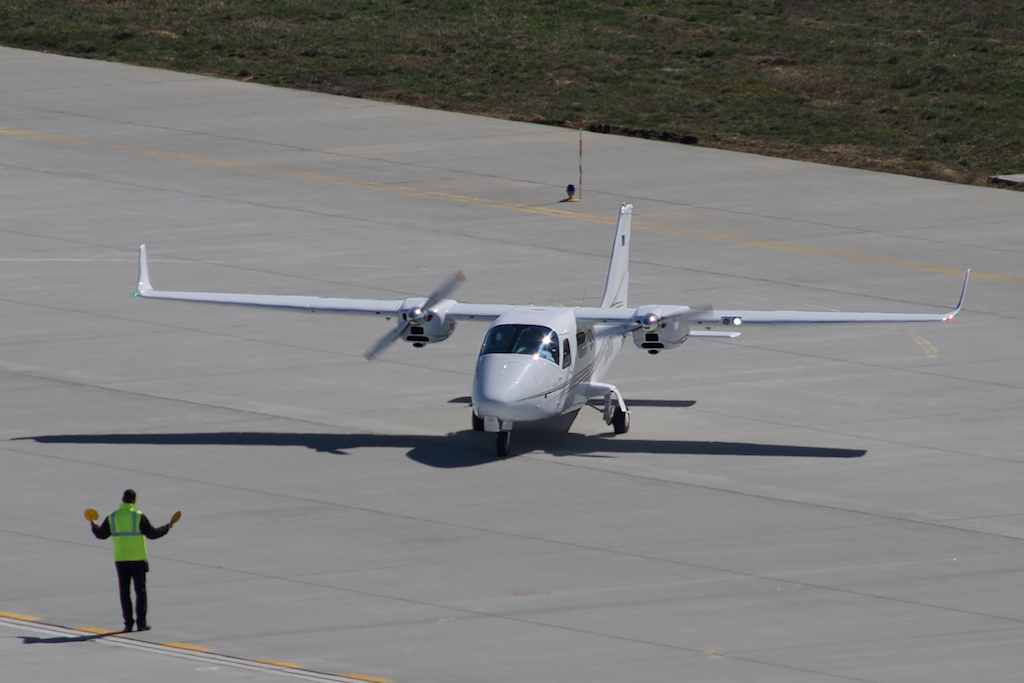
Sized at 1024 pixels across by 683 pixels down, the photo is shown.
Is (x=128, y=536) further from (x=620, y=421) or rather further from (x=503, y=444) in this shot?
(x=620, y=421)

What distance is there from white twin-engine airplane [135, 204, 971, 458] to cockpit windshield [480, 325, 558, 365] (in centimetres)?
2

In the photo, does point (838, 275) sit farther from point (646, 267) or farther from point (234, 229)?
point (234, 229)

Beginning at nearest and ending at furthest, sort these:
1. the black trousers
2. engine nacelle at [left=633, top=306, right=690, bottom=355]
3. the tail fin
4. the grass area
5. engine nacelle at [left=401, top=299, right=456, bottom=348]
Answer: the black trousers
engine nacelle at [left=633, top=306, right=690, bottom=355]
engine nacelle at [left=401, top=299, right=456, bottom=348]
the tail fin
the grass area

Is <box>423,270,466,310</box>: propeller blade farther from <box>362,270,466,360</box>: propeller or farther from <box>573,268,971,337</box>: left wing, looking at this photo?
<box>573,268,971,337</box>: left wing

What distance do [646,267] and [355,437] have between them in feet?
45.6

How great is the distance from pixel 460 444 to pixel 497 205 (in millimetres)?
19222

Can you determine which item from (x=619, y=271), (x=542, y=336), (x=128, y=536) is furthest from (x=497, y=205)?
(x=128, y=536)

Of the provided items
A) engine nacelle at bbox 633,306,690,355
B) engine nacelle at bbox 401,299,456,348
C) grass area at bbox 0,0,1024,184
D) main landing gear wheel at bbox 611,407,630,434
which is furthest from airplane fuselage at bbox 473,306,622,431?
grass area at bbox 0,0,1024,184

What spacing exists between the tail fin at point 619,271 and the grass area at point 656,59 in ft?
73.1

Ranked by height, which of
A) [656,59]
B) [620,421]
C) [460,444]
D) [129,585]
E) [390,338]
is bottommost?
[129,585]

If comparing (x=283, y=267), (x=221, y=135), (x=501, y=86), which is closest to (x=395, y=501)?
(x=283, y=267)

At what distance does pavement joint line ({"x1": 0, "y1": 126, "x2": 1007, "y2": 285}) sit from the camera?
139 feet

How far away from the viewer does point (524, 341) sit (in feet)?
93.0

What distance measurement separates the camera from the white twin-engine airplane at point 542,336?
91.1 feet
